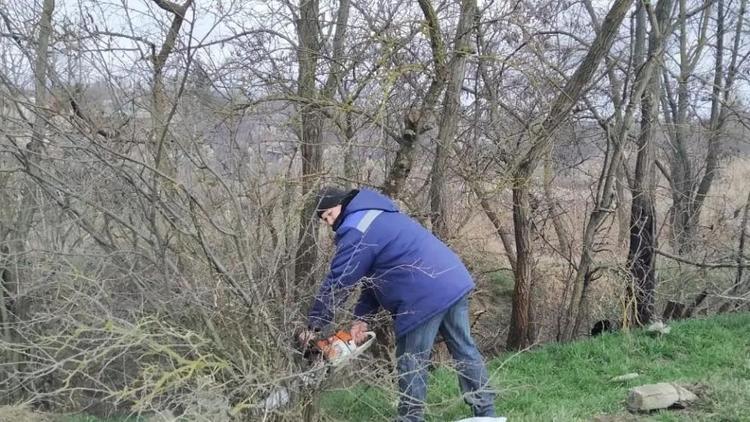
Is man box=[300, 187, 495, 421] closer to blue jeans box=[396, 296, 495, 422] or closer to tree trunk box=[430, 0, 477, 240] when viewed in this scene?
blue jeans box=[396, 296, 495, 422]

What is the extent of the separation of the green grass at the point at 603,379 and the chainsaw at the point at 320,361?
46 cm

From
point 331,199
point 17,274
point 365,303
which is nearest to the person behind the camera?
point 331,199

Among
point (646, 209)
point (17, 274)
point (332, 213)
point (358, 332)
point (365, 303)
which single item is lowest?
point (17, 274)

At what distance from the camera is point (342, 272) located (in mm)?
3949

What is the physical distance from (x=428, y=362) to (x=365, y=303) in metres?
0.62

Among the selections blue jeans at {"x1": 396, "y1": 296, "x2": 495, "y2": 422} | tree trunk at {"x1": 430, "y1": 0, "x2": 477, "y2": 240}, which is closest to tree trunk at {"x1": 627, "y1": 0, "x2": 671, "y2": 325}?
tree trunk at {"x1": 430, "y1": 0, "x2": 477, "y2": 240}

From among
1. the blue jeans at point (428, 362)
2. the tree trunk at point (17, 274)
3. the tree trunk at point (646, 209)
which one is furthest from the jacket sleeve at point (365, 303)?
the tree trunk at point (646, 209)

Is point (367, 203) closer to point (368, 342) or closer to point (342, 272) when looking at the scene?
point (342, 272)

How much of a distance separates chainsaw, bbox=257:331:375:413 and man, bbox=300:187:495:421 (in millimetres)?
106

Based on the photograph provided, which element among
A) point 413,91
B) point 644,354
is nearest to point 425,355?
point 644,354

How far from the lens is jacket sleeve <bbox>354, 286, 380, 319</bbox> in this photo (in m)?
4.55

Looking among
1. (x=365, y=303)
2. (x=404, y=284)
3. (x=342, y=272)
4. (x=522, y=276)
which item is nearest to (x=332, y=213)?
(x=342, y=272)

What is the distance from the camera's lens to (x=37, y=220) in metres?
7.70

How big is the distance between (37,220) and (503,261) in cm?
632
